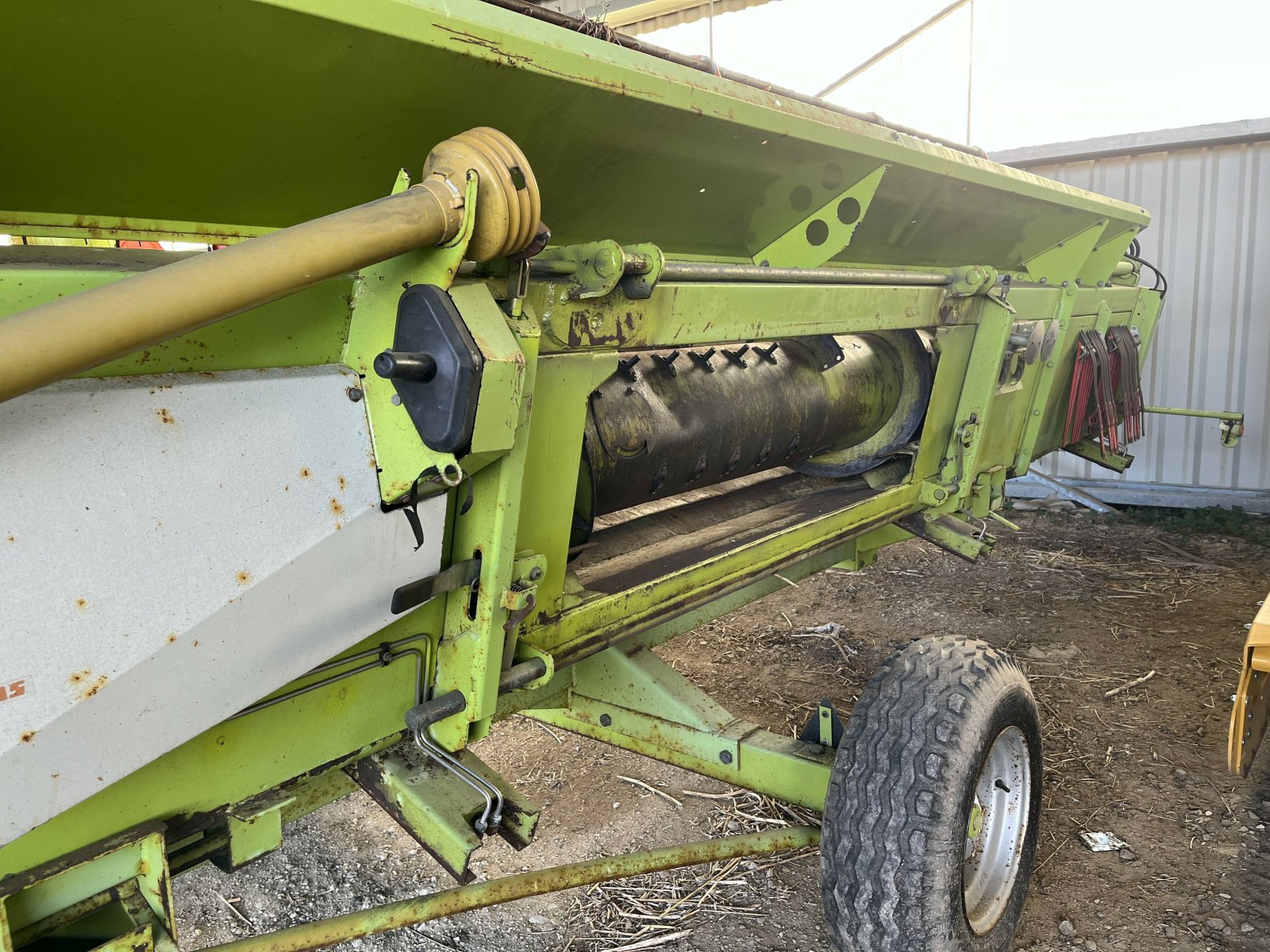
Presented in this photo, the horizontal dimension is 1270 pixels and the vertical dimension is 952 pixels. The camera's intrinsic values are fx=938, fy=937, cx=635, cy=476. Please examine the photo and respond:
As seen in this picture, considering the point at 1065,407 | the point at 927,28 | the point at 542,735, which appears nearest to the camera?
the point at 542,735

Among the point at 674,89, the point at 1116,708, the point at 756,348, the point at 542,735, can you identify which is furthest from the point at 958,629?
the point at 674,89

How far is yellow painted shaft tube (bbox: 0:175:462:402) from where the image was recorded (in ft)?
2.74

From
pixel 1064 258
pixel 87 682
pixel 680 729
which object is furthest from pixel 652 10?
pixel 87 682

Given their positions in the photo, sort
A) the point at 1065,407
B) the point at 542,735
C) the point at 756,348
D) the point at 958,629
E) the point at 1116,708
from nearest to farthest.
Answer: the point at 756,348, the point at 542,735, the point at 1116,708, the point at 1065,407, the point at 958,629

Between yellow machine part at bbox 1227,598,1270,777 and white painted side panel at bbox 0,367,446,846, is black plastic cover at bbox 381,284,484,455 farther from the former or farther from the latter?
yellow machine part at bbox 1227,598,1270,777

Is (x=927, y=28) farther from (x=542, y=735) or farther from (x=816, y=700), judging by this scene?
(x=542, y=735)

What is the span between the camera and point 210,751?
1263 millimetres

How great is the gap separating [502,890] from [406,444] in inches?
31.7

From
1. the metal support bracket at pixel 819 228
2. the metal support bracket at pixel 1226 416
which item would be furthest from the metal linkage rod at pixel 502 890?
the metal support bracket at pixel 1226 416

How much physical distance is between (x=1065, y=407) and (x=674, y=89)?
2928 millimetres

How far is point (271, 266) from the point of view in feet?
3.27

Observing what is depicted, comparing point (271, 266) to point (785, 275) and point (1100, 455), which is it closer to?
point (785, 275)

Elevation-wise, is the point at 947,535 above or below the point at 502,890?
above

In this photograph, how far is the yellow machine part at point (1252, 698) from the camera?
1.90 m
